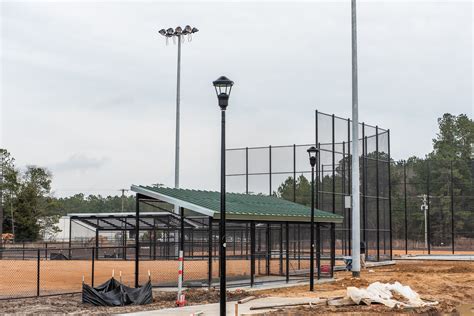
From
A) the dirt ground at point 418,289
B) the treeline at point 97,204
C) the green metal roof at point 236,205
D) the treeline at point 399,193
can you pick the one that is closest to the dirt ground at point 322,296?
the dirt ground at point 418,289

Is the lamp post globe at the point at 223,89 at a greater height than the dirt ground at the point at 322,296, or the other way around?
the lamp post globe at the point at 223,89

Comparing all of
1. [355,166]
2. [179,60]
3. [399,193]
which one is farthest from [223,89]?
[399,193]

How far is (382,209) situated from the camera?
40.8 metres

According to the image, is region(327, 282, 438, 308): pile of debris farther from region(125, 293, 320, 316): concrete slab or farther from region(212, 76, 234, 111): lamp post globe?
region(212, 76, 234, 111): lamp post globe

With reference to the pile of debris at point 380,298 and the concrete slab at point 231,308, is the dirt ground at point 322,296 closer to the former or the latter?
the pile of debris at point 380,298

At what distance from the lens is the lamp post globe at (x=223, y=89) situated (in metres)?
14.2

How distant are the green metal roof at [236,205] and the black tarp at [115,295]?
3.15m

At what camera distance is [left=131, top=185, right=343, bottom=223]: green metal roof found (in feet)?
71.0

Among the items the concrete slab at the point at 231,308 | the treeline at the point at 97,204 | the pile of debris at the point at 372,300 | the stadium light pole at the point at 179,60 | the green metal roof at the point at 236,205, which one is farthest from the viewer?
the treeline at the point at 97,204

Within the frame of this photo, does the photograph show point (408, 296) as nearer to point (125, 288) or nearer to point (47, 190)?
point (125, 288)

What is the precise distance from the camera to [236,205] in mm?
24562

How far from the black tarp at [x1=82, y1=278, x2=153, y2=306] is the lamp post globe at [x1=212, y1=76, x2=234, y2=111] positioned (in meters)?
7.48

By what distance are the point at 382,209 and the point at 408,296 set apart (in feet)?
74.8

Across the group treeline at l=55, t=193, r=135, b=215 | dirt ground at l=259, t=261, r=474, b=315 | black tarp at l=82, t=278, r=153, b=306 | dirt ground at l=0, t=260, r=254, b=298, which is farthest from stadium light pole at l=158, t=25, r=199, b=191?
treeline at l=55, t=193, r=135, b=215
